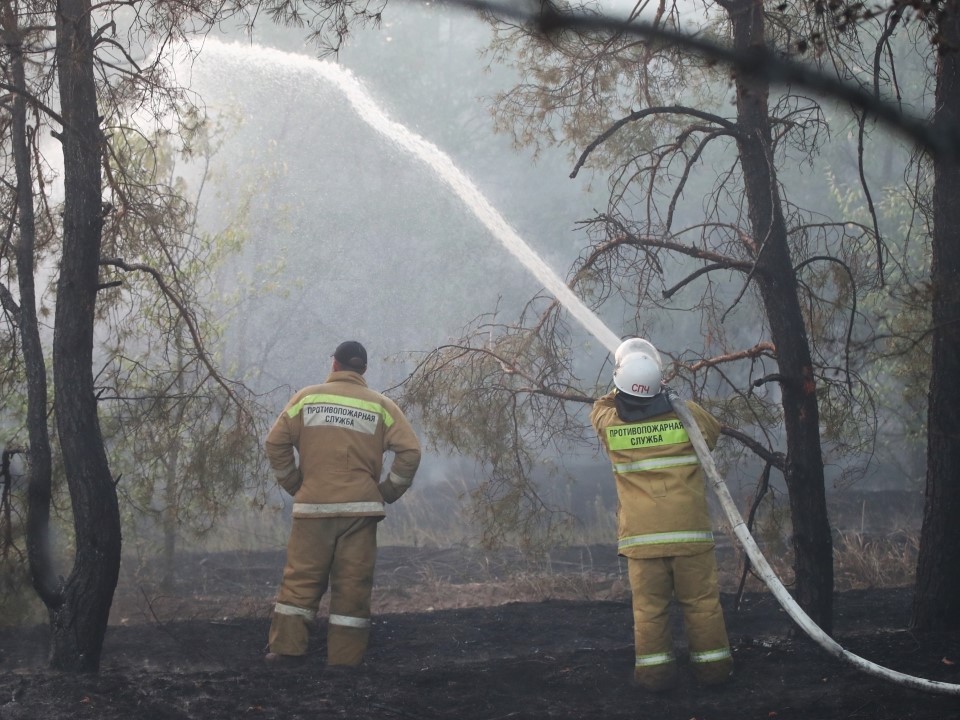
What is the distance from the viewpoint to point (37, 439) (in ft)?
19.2

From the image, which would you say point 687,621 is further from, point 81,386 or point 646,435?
point 81,386

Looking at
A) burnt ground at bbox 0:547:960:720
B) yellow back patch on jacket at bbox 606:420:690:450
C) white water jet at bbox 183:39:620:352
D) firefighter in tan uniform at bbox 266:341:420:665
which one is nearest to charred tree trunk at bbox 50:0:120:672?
burnt ground at bbox 0:547:960:720

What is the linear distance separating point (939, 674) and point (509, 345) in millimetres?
3233

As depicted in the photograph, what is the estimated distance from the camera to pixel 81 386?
5496 millimetres

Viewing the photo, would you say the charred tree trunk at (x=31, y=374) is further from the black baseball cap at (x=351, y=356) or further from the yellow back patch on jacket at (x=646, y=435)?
the yellow back patch on jacket at (x=646, y=435)

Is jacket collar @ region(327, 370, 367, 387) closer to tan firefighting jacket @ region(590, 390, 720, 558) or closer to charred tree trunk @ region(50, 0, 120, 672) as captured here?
charred tree trunk @ region(50, 0, 120, 672)

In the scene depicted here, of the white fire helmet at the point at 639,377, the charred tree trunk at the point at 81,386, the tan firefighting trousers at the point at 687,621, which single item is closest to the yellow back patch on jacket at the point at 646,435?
the white fire helmet at the point at 639,377

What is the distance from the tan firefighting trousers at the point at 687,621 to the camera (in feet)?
16.5

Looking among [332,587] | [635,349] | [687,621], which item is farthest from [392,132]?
[687,621]

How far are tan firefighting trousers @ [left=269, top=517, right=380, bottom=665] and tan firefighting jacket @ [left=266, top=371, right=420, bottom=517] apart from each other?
12cm

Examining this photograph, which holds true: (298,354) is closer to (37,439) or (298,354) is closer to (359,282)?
(359,282)

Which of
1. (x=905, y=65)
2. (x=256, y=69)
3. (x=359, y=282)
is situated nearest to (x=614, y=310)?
(x=359, y=282)

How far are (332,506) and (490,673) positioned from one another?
55.1 inches

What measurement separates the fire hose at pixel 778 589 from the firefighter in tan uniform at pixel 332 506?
6.05ft
